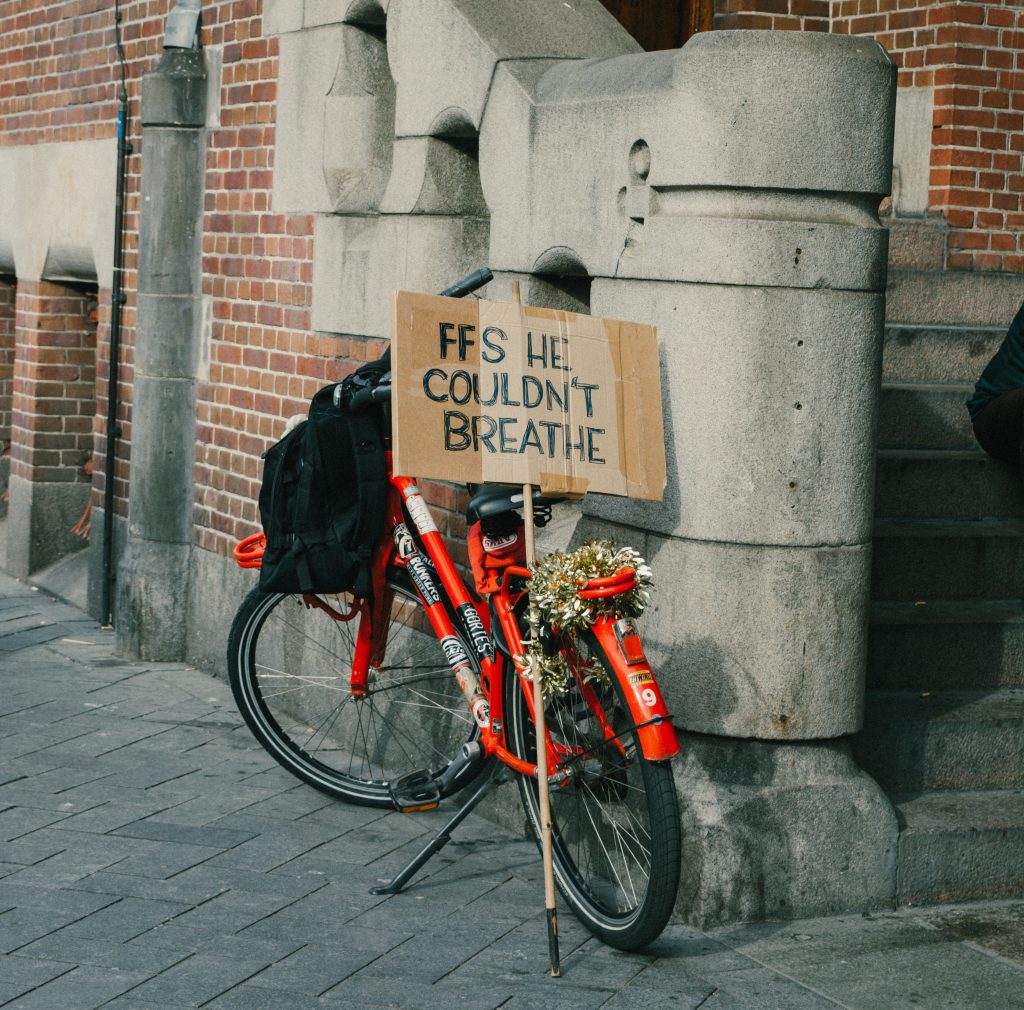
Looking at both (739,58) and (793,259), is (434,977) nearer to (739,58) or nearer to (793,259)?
(793,259)

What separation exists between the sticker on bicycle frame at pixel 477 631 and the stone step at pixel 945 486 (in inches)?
62.4

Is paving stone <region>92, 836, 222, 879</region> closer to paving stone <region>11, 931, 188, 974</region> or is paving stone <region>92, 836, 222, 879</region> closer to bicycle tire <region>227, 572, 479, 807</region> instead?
paving stone <region>11, 931, 188, 974</region>

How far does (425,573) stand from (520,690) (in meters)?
0.53

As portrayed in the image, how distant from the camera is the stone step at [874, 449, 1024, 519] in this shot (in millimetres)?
6051

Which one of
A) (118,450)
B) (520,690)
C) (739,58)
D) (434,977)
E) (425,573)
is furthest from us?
(118,450)

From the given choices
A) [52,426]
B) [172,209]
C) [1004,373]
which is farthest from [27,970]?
[52,426]

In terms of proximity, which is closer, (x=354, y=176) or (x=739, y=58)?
(x=739, y=58)

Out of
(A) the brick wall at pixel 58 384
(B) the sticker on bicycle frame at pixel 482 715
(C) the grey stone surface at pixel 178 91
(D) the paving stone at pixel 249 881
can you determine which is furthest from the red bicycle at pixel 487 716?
(A) the brick wall at pixel 58 384

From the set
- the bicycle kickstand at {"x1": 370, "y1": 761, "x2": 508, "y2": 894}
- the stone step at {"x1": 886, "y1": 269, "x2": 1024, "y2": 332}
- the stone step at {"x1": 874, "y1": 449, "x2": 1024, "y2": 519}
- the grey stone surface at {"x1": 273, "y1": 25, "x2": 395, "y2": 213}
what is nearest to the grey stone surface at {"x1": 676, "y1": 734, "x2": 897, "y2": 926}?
the bicycle kickstand at {"x1": 370, "y1": 761, "x2": 508, "y2": 894}

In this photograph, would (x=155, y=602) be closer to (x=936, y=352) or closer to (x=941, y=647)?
(x=936, y=352)

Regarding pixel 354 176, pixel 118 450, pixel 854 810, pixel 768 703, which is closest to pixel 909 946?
pixel 854 810

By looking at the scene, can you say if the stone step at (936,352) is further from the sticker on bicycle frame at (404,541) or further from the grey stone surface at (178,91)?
the grey stone surface at (178,91)

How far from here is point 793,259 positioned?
4.73m

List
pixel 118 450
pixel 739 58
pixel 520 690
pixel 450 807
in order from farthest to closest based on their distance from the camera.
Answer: pixel 118 450 → pixel 450 807 → pixel 520 690 → pixel 739 58
